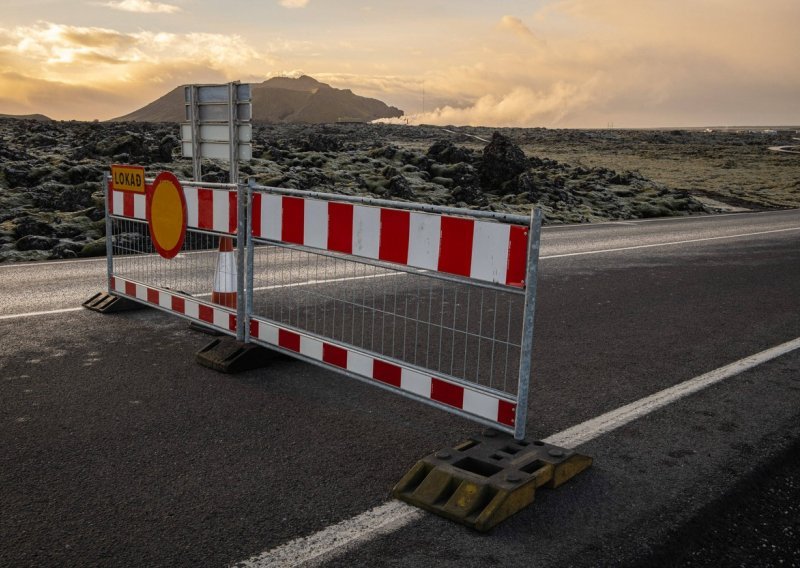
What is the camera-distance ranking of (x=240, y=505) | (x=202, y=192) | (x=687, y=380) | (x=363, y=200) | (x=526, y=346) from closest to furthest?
(x=240, y=505) < (x=526, y=346) < (x=363, y=200) < (x=687, y=380) < (x=202, y=192)

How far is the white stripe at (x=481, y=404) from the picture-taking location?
4250 mm

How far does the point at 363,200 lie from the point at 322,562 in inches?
106

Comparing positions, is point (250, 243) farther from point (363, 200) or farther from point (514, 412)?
point (514, 412)

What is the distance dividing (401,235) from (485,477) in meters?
1.62

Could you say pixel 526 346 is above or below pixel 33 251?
above

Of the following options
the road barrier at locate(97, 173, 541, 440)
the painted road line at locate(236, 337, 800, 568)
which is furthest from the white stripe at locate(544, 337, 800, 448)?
the road barrier at locate(97, 173, 541, 440)

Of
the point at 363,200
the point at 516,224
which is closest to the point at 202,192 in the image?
the point at 363,200

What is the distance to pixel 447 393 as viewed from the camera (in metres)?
4.45

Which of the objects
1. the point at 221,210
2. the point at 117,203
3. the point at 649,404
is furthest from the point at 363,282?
the point at 117,203

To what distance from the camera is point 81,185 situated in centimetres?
1622

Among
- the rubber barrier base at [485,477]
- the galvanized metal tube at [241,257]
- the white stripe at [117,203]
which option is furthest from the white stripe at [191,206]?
the rubber barrier base at [485,477]

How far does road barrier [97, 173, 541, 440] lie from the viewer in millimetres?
4238

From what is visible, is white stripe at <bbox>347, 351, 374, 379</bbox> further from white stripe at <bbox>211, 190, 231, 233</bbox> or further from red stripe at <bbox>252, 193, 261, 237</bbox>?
white stripe at <bbox>211, 190, 231, 233</bbox>

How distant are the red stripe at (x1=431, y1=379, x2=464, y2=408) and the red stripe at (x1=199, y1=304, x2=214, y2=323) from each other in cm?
245
